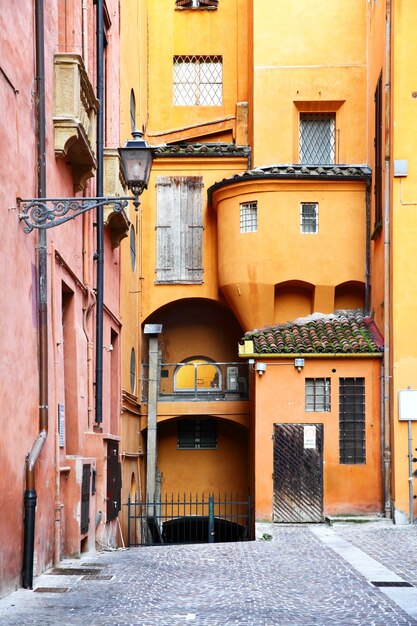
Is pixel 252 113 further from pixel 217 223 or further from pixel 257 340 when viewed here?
pixel 257 340

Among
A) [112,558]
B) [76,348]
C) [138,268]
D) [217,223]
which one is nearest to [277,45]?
[217,223]

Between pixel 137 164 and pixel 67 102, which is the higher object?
pixel 67 102

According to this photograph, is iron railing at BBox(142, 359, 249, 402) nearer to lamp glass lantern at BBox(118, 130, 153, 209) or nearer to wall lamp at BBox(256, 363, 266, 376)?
wall lamp at BBox(256, 363, 266, 376)

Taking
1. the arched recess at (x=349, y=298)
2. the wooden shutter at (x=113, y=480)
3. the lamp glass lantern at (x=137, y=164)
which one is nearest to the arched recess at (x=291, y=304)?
the arched recess at (x=349, y=298)

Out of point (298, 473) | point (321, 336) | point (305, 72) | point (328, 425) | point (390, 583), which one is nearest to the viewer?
A: point (390, 583)

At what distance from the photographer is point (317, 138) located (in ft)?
84.8

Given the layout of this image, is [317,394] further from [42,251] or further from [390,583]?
[42,251]

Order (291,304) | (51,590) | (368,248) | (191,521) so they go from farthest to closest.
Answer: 1. (191,521)
2. (291,304)
3. (368,248)
4. (51,590)

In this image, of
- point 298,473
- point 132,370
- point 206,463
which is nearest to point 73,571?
point 298,473

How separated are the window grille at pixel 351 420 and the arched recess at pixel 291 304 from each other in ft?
10.0

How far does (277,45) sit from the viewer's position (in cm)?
2564

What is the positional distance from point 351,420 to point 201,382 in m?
6.10

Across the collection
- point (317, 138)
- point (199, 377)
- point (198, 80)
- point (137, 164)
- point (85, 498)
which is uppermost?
point (198, 80)

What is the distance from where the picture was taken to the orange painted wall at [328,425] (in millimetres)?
21141
